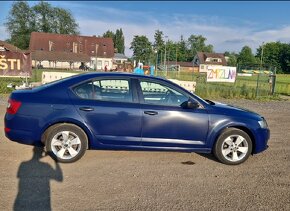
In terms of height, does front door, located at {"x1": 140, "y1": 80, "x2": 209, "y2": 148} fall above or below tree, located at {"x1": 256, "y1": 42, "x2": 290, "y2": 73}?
below

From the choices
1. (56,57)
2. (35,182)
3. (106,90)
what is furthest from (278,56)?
(35,182)

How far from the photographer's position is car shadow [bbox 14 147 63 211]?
11.7 ft

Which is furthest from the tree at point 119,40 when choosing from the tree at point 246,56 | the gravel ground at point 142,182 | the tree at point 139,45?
the gravel ground at point 142,182

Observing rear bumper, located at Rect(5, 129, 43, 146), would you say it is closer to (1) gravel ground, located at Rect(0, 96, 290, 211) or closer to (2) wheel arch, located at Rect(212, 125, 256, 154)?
(1) gravel ground, located at Rect(0, 96, 290, 211)

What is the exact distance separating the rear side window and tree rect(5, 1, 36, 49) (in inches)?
3332

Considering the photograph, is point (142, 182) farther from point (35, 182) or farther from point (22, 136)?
point (22, 136)

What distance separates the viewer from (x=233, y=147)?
5.29 metres

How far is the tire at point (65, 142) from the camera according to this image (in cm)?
491

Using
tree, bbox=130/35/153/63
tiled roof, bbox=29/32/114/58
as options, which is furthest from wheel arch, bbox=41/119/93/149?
tree, bbox=130/35/153/63

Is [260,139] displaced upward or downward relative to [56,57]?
downward

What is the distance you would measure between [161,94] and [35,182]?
242cm

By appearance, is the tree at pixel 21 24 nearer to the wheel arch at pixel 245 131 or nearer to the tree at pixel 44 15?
the tree at pixel 44 15

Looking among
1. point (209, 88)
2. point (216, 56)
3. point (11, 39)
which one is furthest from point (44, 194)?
point (216, 56)

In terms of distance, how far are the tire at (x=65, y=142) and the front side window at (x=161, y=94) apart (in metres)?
1.27
